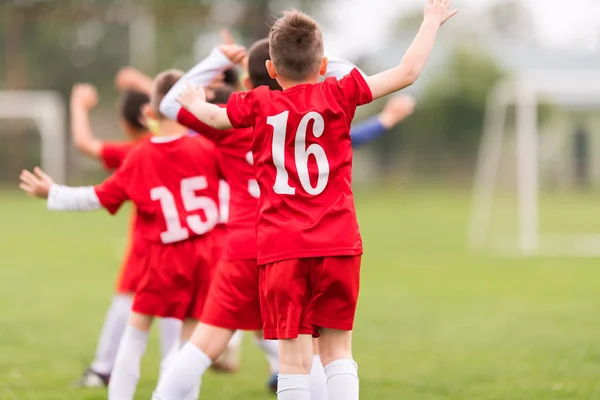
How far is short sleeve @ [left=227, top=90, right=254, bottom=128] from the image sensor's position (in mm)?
3826

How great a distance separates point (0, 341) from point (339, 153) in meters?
4.88

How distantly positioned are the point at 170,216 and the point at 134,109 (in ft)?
5.32

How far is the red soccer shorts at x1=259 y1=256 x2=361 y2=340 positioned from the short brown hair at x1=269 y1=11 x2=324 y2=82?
714mm

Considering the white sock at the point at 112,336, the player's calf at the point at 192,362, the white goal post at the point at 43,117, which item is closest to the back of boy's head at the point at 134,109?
the white sock at the point at 112,336

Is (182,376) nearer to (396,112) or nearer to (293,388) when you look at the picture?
(293,388)

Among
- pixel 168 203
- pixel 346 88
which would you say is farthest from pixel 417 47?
pixel 168 203

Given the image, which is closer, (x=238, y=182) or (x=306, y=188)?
(x=306, y=188)

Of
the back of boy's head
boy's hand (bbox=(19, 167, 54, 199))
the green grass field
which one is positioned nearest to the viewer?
boy's hand (bbox=(19, 167, 54, 199))

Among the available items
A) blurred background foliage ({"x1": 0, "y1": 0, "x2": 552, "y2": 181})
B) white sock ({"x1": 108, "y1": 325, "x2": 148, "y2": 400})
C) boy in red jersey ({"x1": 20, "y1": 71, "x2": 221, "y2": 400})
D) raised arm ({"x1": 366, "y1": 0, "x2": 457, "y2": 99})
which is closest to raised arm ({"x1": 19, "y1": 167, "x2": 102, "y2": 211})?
boy in red jersey ({"x1": 20, "y1": 71, "x2": 221, "y2": 400})

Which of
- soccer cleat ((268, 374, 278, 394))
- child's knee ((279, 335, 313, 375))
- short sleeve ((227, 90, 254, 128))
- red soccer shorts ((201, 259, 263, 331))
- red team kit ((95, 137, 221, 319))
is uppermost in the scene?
short sleeve ((227, 90, 254, 128))

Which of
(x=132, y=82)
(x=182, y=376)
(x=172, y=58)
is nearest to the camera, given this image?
(x=182, y=376)

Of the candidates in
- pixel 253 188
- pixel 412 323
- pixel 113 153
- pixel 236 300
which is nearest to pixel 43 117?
pixel 412 323

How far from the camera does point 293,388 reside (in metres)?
3.77

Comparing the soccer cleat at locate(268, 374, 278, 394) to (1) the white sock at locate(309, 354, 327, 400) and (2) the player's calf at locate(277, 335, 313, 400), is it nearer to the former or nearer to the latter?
(1) the white sock at locate(309, 354, 327, 400)
